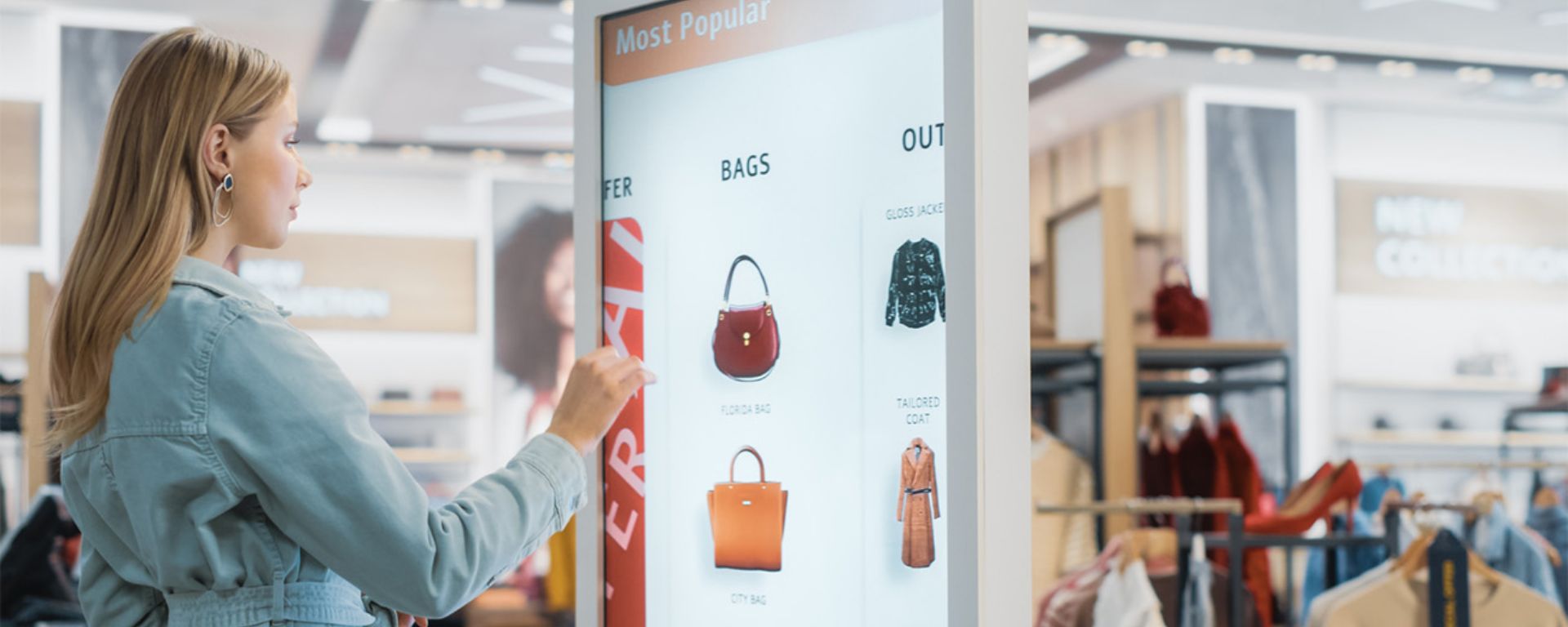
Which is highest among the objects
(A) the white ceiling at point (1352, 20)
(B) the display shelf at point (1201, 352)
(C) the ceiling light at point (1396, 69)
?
(A) the white ceiling at point (1352, 20)

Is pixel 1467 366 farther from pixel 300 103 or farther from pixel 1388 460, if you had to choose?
pixel 300 103

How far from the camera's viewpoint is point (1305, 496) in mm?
3777

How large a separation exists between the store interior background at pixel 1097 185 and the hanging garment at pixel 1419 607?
1.80 meters

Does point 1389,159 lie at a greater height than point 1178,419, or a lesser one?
greater

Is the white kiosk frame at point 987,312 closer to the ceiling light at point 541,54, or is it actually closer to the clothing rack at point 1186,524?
the clothing rack at point 1186,524

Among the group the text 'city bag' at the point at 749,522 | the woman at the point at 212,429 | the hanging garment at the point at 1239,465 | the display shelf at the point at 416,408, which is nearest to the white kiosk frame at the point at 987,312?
the text 'city bag' at the point at 749,522

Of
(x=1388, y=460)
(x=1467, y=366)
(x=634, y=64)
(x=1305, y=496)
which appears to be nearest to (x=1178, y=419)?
(x=1388, y=460)

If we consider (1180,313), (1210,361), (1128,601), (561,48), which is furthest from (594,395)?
(561,48)

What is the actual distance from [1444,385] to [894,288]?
6682 mm

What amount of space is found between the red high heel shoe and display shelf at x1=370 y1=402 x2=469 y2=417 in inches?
200

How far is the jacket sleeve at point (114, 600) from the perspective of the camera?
1.25 meters

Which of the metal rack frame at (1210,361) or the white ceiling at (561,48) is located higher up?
the white ceiling at (561,48)

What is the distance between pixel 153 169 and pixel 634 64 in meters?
0.63

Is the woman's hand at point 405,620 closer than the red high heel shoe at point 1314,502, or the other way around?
the woman's hand at point 405,620
